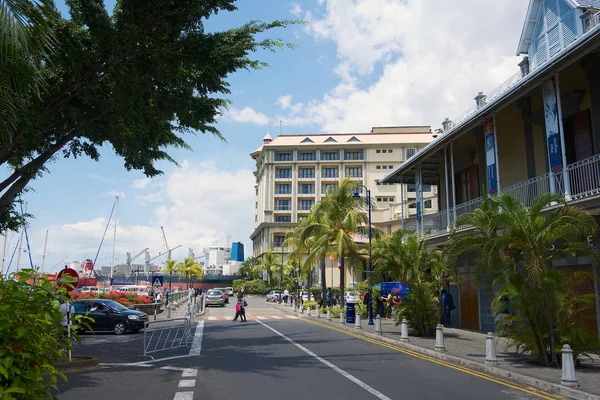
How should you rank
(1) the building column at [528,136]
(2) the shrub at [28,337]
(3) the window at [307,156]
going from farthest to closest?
(3) the window at [307,156] < (1) the building column at [528,136] < (2) the shrub at [28,337]

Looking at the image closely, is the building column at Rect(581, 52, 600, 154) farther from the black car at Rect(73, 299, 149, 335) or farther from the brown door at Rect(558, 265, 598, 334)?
the black car at Rect(73, 299, 149, 335)

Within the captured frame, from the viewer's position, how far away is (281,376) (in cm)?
1088

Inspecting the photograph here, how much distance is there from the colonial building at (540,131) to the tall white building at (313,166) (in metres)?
65.2

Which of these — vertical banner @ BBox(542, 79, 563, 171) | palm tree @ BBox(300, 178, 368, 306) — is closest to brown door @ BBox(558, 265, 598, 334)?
vertical banner @ BBox(542, 79, 563, 171)

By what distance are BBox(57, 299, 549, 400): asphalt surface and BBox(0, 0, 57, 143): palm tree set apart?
5.58 metres

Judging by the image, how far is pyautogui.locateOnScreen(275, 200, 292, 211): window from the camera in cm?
9406

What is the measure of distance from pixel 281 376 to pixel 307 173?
3312 inches

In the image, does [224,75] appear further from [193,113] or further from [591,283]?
[591,283]

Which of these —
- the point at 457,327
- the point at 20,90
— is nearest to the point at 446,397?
the point at 20,90

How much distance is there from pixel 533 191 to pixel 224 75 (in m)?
12.2

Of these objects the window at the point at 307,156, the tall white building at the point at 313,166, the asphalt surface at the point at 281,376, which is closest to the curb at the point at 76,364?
the asphalt surface at the point at 281,376

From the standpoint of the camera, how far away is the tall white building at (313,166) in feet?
300

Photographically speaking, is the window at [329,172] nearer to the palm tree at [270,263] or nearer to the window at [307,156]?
the window at [307,156]

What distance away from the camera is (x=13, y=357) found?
3.89 metres
